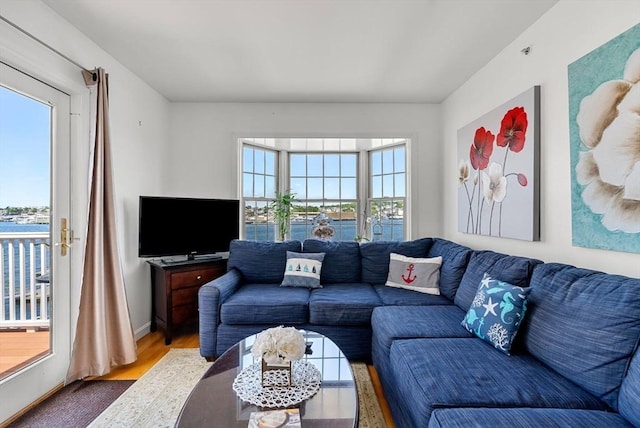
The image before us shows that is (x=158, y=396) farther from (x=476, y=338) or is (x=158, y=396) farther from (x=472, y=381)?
(x=476, y=338)

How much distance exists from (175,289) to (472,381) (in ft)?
8.29

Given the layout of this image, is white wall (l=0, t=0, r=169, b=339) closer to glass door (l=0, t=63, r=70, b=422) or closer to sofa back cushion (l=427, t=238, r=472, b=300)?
glass door (l=0, t=63, r=70, b=422)

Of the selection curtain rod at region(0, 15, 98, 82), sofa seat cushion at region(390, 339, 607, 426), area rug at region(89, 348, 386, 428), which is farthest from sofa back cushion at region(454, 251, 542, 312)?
curtain rod at region(0, 15, 98, 82)

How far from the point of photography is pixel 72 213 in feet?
7.30

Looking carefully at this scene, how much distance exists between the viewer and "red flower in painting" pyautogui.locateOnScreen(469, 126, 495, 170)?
8.54 ft

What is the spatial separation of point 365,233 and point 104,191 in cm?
285

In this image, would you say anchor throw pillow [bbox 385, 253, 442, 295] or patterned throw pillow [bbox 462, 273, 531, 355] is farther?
anchor throw pillow [bbox 385, 253, 442, 295]

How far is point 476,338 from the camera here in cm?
175

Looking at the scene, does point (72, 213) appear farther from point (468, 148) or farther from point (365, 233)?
point (468, 148)

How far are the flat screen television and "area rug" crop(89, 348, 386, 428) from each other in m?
1.02

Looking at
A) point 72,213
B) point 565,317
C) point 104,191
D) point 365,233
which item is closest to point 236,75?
point 104,191

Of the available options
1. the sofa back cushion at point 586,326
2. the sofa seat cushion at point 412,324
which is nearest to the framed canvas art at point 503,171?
the sofa back cushion at point 586,326

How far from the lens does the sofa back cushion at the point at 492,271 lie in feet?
6.04

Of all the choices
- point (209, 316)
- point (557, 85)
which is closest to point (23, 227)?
point (209, 316)
